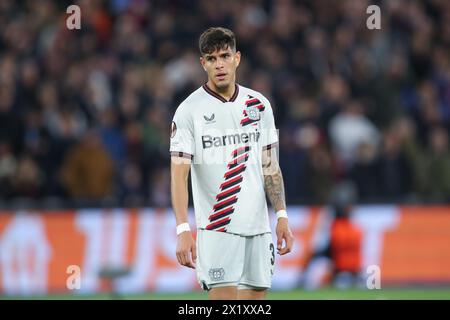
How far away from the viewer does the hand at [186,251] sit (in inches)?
264

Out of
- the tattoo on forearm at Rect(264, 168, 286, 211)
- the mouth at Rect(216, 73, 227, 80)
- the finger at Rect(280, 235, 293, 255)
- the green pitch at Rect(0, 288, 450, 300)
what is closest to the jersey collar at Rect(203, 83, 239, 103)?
the mouth at Rect(216, 73, 227, 80)

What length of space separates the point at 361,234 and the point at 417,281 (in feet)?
3.31

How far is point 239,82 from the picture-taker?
647 inches

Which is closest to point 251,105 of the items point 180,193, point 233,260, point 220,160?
point 220,160

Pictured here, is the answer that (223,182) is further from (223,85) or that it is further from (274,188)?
(223,85)

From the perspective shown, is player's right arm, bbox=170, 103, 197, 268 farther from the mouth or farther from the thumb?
the thumb

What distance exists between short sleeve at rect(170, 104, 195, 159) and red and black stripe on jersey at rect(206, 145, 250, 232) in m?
0.29

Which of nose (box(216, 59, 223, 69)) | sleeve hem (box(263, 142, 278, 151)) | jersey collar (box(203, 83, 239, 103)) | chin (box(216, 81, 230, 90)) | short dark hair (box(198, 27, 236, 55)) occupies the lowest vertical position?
sleeve hem (box(263, 142, 278, 151))

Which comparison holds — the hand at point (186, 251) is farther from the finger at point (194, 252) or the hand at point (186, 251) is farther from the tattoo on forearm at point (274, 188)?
the tattoo on forearm at point (274, 188)

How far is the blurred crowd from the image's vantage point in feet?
50.1

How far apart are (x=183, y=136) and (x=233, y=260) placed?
0.90 m

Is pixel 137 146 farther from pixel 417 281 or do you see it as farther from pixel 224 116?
pixel 224 116

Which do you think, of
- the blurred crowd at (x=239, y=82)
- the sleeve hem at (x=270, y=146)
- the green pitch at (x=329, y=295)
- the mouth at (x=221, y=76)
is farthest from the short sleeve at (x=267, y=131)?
the blurred crowd at (x=239, y=82)

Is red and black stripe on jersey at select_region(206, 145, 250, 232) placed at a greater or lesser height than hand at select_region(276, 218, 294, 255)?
greater
